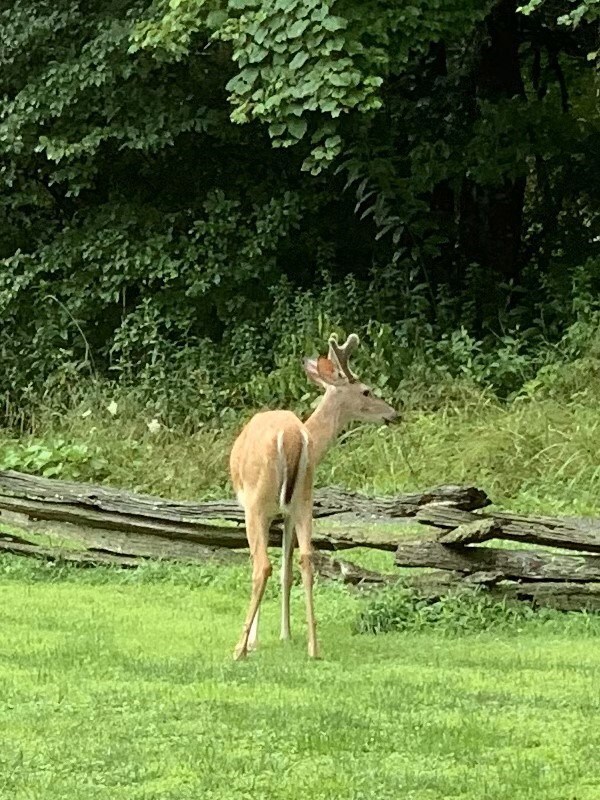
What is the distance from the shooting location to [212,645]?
7.06m

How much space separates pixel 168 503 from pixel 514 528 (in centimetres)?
277

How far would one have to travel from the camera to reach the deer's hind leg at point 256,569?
6.53m

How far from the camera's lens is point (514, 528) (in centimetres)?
761

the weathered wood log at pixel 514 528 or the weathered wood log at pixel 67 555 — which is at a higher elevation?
the weathered wood log at pixel 514 528

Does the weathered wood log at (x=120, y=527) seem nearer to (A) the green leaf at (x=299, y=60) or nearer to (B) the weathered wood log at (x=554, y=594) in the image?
(B) the weathered wood log at (x=554, y=594)

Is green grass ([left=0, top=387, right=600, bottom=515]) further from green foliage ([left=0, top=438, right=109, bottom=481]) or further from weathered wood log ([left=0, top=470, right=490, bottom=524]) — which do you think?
weathered wood log ([left=0, top=470, right=490, bottom=524])

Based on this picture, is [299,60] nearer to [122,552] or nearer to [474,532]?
[122,552]

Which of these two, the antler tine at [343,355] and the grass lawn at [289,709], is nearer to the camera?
the grass lawn at [289,709]

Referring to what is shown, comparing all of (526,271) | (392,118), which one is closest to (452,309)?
(526,271)

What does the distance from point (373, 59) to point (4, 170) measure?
6.37m

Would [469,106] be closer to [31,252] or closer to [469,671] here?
[31,252]

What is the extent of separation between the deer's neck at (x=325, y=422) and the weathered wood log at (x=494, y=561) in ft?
2.92

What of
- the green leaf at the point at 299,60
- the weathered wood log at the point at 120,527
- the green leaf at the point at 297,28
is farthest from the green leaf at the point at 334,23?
the weathered wood log at the point at 120,527

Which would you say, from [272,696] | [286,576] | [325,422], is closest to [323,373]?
[325,422]
